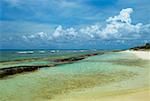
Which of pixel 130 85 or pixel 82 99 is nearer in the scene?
pixel 82 99

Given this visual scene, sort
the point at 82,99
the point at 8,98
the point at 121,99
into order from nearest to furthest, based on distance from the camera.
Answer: the point at 121,99 → the point at 82,99 → the point at 8,98

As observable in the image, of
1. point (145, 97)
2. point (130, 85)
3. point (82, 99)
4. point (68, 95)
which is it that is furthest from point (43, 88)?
point (145, 97)

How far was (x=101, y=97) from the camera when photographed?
Result: 42.3 feet

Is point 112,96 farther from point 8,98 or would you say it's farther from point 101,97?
point 8,98

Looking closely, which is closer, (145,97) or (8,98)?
(145,97)

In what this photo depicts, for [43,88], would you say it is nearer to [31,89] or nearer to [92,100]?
[31,89]

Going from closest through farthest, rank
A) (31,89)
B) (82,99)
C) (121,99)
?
(121,99)
(82,99)
(31,89)

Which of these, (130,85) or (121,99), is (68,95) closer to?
(121,99)

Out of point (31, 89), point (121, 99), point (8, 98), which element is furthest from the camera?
point (31, 89)

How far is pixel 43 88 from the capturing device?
16.7 metres

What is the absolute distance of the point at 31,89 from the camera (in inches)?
649

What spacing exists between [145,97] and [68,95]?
4.14m

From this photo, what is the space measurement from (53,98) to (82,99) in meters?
1.68

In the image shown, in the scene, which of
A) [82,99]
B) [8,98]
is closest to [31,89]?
[8,98]
